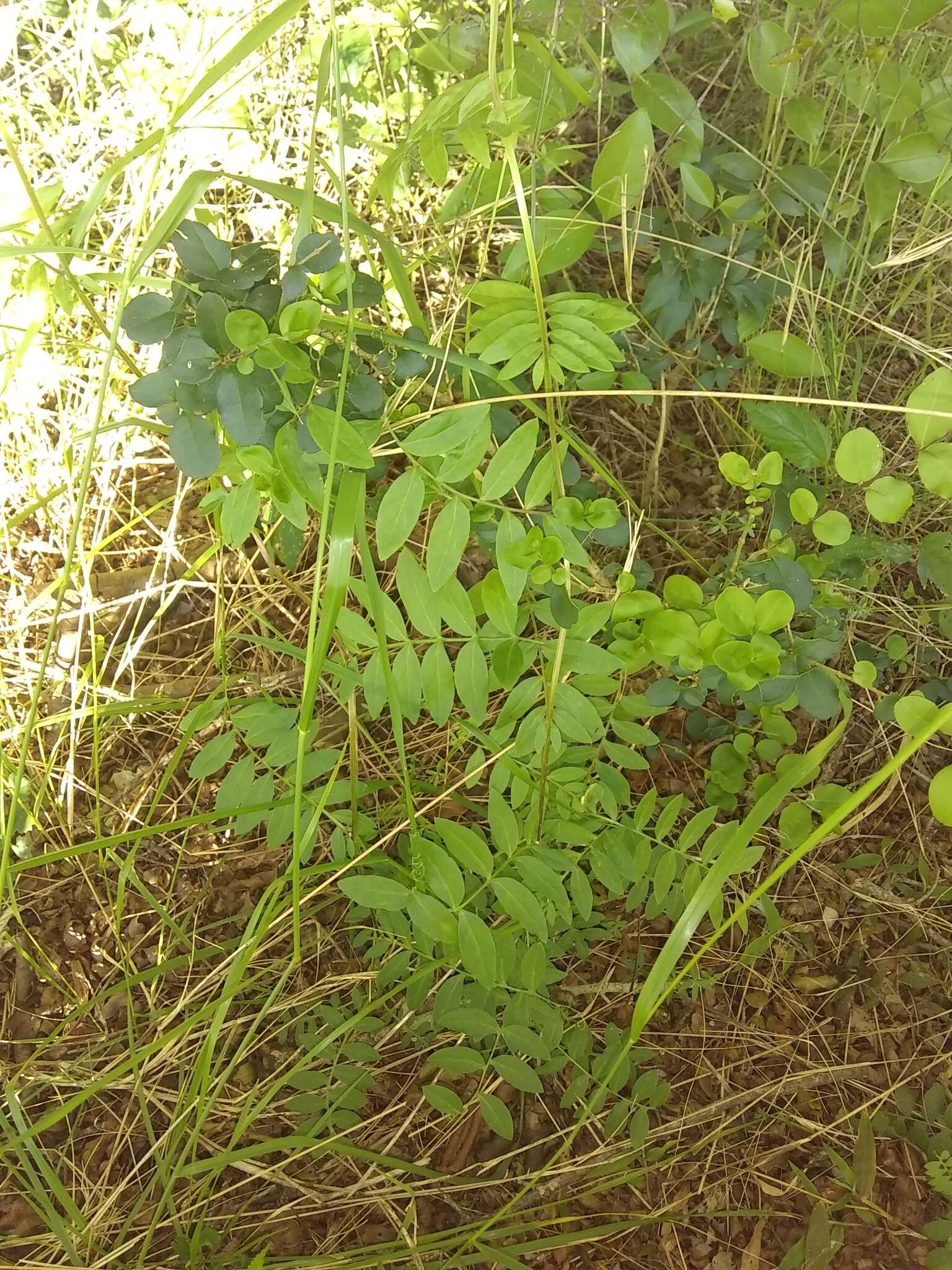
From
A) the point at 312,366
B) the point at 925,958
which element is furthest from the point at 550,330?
the point at 925,958

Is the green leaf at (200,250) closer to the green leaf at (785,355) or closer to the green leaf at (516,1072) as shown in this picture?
the green leaf at (785,355)

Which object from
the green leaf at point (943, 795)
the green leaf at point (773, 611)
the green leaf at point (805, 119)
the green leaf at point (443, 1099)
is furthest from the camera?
the green leaf at point (443, 1099)

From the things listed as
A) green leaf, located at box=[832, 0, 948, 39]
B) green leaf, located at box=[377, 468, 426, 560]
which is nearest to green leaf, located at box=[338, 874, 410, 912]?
green leaf, located at box=[377, 468, 426, 560]

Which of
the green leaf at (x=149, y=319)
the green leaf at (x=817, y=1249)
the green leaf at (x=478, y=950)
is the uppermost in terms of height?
the green leaf at (x=149, y=319)

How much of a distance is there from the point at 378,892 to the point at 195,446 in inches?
22.6

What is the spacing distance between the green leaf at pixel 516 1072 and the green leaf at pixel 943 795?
659 mm

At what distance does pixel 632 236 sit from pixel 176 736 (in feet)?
3.53

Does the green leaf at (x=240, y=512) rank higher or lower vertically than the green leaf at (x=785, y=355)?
higher

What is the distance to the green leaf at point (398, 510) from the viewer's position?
89cm

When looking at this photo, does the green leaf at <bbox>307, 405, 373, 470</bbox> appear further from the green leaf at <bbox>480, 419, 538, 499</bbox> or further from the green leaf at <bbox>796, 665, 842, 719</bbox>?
the green leaf at <bbox>796, 665, 842, 719</bbox>

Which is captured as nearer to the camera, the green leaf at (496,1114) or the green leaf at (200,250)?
the green leaf at (200,250)

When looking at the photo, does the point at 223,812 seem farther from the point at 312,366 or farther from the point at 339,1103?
the point at 312,366

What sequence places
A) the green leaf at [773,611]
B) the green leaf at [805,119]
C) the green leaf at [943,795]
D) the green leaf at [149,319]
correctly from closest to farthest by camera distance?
the green leaf at [943,795] → the green leaf at [149,319] → the green leaf at [773,611] → the green leaf at [805,119]

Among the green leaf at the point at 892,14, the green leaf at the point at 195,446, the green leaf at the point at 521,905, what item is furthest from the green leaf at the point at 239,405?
the green leaf at the point at 892,14
